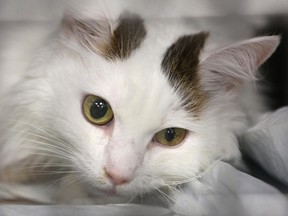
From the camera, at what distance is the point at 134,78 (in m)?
1.10

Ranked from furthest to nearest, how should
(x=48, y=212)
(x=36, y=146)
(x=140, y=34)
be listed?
(x=36, y=146) < (x=140, y=34) < (x=48, y=212)

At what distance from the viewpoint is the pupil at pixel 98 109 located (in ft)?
3.66

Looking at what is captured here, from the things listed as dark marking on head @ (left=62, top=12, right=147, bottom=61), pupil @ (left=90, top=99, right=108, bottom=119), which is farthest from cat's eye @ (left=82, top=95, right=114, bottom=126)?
dark marking on head @ (left=62, top=12, right=147, bottom=61)

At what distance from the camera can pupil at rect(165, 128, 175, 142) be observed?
1.16 metres

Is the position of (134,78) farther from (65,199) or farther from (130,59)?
(65,199)

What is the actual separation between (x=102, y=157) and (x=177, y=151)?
204 mm

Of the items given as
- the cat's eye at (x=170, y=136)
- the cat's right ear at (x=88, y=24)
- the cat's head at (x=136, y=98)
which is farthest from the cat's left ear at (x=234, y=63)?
the cat's right ear at (x=88, y=24)

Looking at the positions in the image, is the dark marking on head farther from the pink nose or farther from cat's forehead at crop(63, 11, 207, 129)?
the pink nose

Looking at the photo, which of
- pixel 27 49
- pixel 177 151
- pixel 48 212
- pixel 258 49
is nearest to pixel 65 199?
pixel 48 212

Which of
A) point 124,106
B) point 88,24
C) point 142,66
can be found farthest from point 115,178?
point 88,24

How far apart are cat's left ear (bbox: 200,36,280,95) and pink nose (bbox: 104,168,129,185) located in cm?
33

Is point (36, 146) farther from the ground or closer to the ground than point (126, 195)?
farther from the ground

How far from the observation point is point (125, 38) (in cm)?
114

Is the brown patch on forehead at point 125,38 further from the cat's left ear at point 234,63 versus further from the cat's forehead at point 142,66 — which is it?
the cat's left ear at point 234,63
